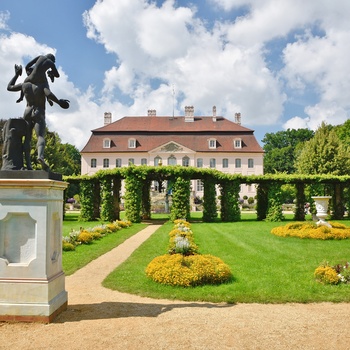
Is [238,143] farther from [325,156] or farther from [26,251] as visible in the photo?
[26,251]

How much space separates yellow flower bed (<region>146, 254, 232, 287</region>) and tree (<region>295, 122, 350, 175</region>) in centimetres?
3511

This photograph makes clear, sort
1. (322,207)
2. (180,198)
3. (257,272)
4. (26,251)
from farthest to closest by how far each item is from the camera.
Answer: (180,198), (322,207), (257,272), (26,251)

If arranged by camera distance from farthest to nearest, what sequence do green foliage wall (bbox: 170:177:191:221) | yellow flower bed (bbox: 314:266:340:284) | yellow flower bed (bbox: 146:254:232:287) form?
1. green foliage wall (bbox: 170:177:191:221)
2. yellow flower bed (bbox: 314:266:340:284)
3. yellow flower bed (bbox: 146:254:232:287)

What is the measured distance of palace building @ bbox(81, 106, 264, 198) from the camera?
168 feet

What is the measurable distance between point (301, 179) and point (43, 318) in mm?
21716

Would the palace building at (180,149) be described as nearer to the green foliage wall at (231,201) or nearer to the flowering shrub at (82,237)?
the green foliage wall at (231,201)

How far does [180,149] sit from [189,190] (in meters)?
28.2

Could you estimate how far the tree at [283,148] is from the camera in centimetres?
7550

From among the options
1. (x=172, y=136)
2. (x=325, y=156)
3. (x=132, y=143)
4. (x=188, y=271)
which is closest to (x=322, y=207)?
(x=188, y=271)

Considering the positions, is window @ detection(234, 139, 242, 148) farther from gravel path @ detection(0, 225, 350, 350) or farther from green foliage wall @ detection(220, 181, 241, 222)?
gravel path @ detection(0, 225, 350, 350)

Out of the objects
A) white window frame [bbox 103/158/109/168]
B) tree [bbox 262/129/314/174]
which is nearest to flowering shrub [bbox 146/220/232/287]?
white window frame [bbox 103/158/109/168]

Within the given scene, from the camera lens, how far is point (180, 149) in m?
50.9

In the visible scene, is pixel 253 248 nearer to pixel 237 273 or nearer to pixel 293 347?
pixel 237 273

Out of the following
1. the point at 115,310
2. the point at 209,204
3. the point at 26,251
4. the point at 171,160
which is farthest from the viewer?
the point at 171,160
